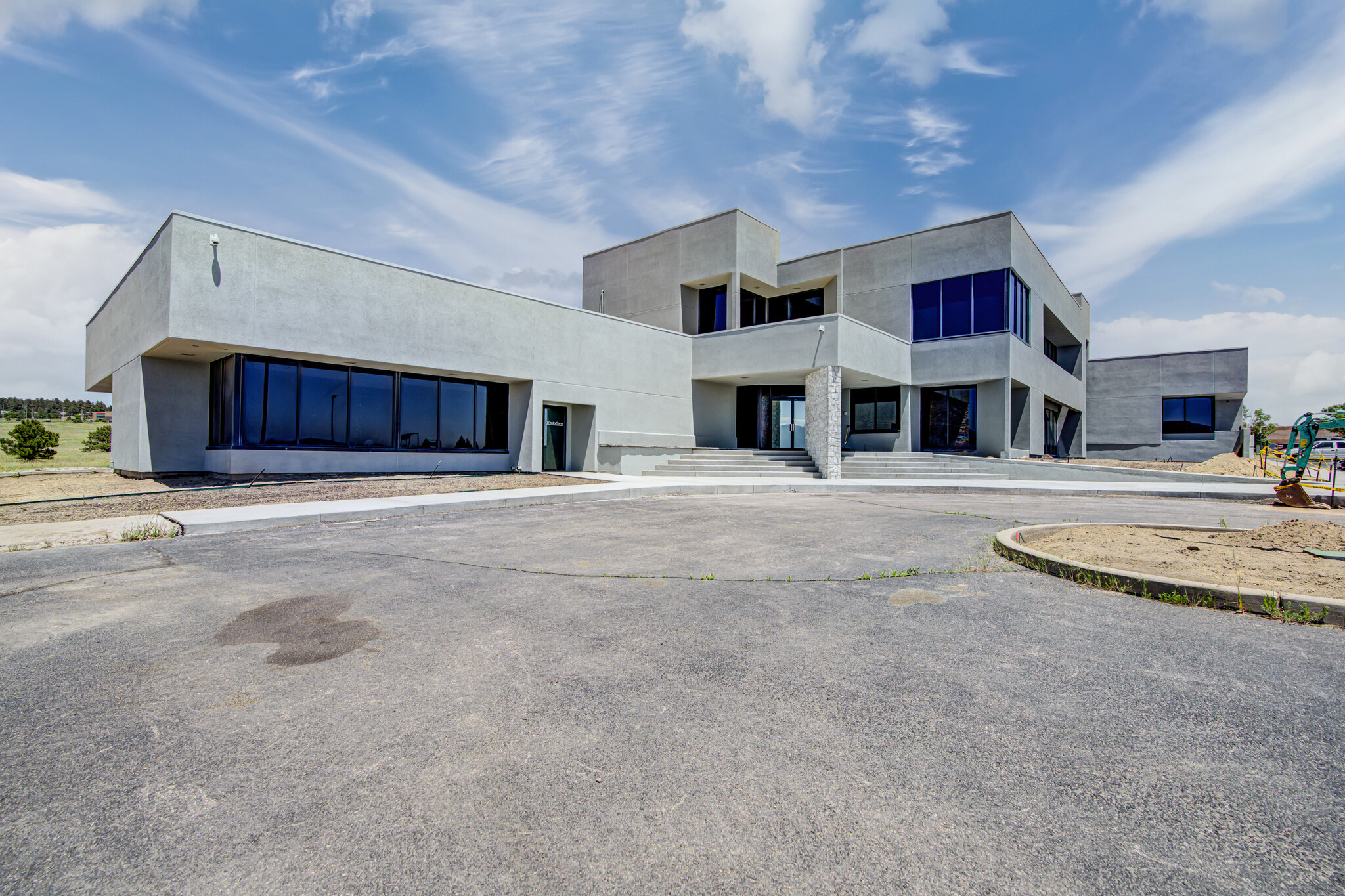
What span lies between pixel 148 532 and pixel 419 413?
38.4ft

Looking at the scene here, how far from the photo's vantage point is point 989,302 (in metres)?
23.8

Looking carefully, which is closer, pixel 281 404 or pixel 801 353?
pixel 281 404

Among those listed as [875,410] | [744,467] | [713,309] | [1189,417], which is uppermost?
[713,309]

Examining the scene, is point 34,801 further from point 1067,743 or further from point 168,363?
point 168,363

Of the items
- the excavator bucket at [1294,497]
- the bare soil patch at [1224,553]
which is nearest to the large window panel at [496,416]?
the bare soil patch at [1224,553]

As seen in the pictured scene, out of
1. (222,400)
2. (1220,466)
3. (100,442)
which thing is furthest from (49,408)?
(1220,466)

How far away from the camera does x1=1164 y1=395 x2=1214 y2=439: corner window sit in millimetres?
35812

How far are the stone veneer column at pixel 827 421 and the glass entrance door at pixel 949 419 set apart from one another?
6458mm

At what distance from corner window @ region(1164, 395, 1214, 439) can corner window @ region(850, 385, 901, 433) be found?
2217 cm

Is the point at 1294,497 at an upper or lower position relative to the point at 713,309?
lower

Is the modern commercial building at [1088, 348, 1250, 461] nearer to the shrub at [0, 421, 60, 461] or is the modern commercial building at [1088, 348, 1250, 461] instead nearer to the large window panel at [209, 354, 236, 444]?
the large window panel at [209, 354, 236, 444]

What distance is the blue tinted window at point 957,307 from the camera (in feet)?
79.7

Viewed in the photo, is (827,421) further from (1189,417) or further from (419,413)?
(1189,417)

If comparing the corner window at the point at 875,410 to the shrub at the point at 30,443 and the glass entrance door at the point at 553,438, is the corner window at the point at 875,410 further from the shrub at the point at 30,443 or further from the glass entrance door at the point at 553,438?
the shrub at the point at 30,443
